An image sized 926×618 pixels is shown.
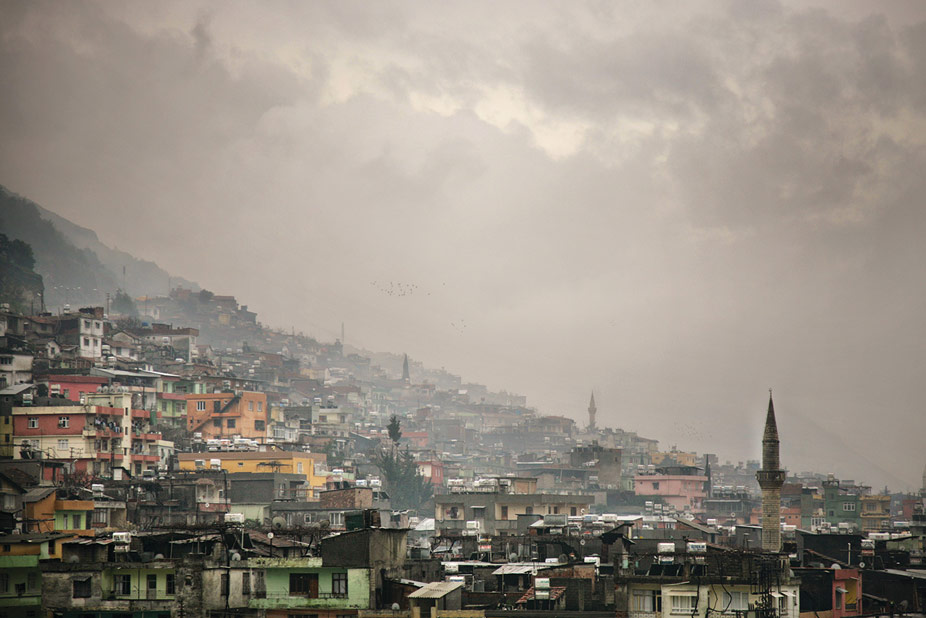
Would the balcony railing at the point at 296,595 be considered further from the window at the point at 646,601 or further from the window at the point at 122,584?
the window at the point at 646,601

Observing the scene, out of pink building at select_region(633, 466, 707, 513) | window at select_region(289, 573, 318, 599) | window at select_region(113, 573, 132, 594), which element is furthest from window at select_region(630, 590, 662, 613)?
pink building at select_region(633, 466, 707, 513)

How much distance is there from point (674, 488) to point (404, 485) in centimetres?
2110

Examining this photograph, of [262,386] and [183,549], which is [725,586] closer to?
[183,549]

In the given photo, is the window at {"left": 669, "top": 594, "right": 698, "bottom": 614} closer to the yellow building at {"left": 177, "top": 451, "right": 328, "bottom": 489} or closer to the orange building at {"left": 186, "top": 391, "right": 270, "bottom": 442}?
the yellow building at {"left": 177, "top": 451, "right": 328, "bottom": 489}

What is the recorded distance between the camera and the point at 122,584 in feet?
115

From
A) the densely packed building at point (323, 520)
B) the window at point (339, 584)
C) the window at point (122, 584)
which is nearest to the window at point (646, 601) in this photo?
the densely packed building at point (323, 520)

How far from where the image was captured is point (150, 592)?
34.9 metres

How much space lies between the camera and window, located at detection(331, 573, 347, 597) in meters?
34.4

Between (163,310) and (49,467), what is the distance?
11666cm

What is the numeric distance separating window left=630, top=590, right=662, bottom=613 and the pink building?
201 ft

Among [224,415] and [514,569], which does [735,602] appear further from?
[224,415]

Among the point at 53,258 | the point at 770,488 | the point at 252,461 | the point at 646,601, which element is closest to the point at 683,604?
the point at 646,601

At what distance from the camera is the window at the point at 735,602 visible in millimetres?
34531

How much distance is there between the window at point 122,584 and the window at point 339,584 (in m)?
5.16
